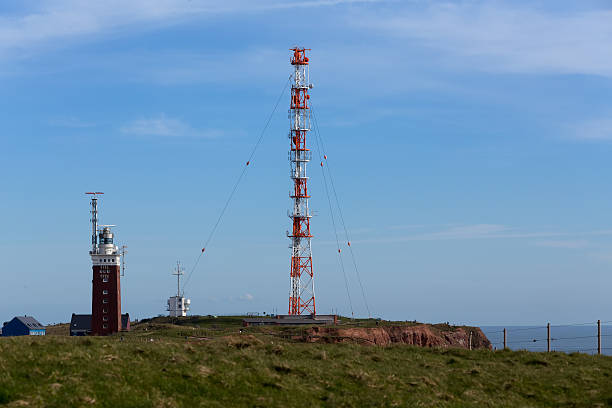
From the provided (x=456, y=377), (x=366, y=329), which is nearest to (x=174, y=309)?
(x=366, y=329)

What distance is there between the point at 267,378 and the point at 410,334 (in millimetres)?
65047

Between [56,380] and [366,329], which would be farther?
[366,329]

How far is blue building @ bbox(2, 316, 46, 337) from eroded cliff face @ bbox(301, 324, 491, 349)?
6781 cm

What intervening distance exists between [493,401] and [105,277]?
76.3 metres

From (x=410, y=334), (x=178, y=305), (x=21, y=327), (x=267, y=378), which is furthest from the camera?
(x=178, y=305)

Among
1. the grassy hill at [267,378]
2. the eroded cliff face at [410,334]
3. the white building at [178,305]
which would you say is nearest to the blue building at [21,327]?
the white building at [178,305]

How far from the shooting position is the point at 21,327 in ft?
428

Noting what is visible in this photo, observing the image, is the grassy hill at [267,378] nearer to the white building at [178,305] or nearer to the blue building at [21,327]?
the blue building at [21,327]

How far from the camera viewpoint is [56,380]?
26.5 m

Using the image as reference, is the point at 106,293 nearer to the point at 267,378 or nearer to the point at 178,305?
the point at 178,305

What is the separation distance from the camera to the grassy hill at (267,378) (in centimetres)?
2609

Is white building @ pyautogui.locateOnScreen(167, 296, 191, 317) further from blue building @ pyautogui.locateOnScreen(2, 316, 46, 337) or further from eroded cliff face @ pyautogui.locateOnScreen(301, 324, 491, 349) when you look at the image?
eroded cliff face @ pyautogui.locateOnScreen(301, 324, 491, 349)

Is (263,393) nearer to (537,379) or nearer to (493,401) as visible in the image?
(493,401)

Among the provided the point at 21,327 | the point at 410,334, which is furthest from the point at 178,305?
the point at 410,334
